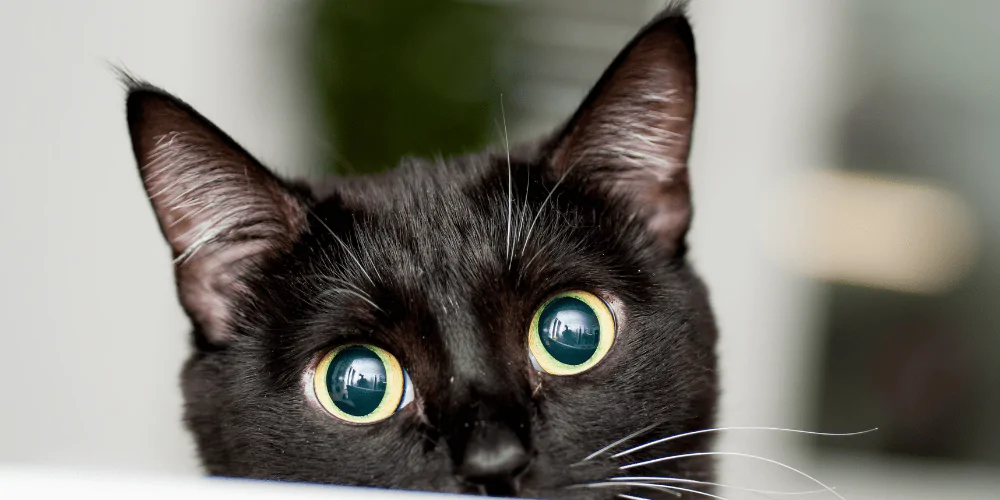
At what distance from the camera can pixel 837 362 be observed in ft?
6.83

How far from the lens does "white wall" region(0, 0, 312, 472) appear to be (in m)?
1.30

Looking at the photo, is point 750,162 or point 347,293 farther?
point 750,162

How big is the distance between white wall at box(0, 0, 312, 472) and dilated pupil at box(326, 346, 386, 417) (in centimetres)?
58

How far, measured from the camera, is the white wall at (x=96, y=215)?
130 cm

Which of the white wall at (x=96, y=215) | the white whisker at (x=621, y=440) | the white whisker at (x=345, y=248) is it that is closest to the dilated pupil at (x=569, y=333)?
the white whisker at (x=621, y=440)

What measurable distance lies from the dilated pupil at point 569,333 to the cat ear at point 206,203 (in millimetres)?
364

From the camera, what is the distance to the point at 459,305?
851 millimetres

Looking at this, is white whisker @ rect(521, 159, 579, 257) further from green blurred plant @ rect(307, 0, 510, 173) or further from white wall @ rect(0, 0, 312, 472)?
green blurred plant @ rect(307, 0, 510, 173)

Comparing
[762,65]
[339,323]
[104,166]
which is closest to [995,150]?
[762,65]

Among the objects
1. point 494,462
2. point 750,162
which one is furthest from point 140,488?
point 750,162

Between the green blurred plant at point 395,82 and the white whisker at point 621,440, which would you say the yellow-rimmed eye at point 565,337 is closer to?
the white whisker at point 621,440

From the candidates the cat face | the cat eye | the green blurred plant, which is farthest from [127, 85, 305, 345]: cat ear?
the green blurred plant

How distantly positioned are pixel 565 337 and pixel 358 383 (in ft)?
0.80

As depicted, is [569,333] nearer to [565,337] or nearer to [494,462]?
[565,337]
